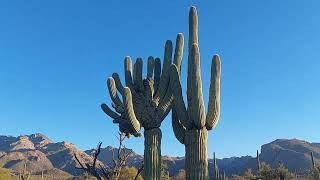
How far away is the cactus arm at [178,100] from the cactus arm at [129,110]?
3.44 ft

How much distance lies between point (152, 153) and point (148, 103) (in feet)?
4.28

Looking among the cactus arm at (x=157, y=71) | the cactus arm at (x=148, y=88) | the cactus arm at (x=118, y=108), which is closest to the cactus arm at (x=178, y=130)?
the cactus arm at (x=148, y=88)

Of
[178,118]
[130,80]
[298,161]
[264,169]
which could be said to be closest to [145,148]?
[178,118]

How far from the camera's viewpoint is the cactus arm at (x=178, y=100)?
34.0 ft

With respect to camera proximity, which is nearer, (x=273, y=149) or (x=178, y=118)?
(x=178, y=118)

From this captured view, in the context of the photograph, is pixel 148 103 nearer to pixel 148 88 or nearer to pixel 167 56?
pixel 148 88

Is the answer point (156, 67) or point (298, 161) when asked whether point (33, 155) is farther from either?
point (156, 67)

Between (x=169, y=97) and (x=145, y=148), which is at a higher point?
(x=169, y=97)

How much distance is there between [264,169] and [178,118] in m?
27.2

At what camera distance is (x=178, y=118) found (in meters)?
10.7

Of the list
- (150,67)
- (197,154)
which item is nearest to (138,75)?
(150,67)

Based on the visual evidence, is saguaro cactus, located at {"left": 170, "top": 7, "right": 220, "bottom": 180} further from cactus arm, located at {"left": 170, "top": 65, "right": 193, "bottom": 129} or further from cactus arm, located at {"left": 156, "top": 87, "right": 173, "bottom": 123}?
cactus arm, located at {"left": 156, "top": 87, "right": 173, "bottom": 123}

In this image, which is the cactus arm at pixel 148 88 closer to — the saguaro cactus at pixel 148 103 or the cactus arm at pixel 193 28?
the saguaro cactus at pixel 148 103

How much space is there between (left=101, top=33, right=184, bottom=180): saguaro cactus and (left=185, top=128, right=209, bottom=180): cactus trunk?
103cm
